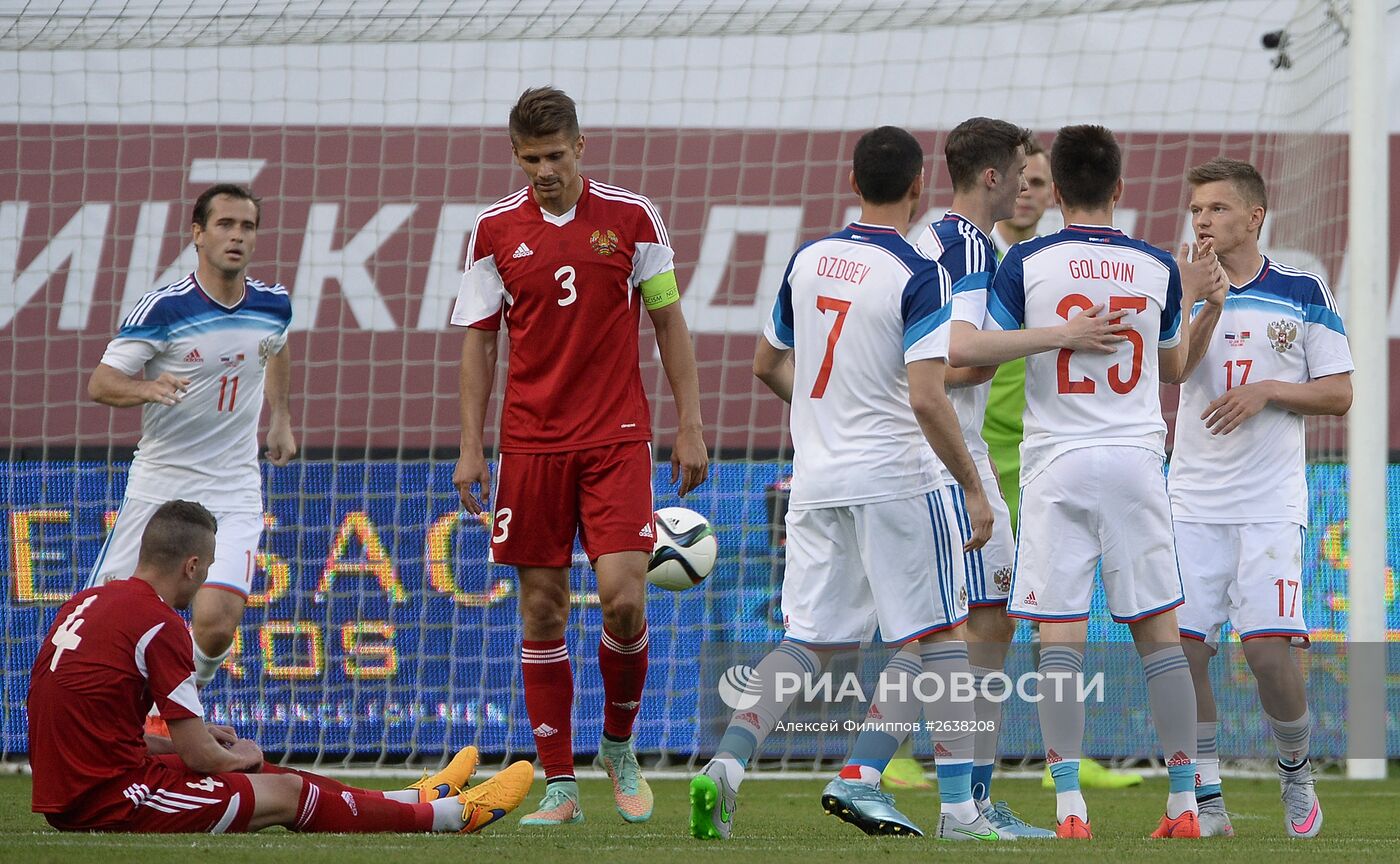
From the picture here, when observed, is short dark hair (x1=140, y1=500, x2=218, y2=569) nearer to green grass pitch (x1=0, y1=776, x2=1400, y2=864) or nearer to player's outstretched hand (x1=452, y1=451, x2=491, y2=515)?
green grass pitch (x1=0, y1=776, x2=1400, y2=864)

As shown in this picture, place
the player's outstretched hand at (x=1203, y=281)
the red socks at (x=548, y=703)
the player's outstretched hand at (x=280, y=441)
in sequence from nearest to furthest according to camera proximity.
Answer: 1. the player's outstretched hand at (x=1203, y=281)
2. the red socks at (x=548, y=703)
3. the player's outstretched hand at (x=280, y=441)

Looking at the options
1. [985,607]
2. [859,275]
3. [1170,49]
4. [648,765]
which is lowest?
[648,765]

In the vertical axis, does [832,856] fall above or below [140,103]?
below

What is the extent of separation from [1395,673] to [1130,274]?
13.8 feet

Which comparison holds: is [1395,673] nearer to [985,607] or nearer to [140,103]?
[985,607]

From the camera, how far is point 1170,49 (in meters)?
9.83

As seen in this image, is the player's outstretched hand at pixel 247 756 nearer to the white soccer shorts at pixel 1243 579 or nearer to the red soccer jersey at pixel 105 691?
the red soccer jersey at pixel 105 691

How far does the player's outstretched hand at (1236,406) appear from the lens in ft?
18.6

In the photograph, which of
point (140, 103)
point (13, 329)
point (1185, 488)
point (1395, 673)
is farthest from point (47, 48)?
point (1395, 673)

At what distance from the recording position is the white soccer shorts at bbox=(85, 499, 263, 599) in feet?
22.0

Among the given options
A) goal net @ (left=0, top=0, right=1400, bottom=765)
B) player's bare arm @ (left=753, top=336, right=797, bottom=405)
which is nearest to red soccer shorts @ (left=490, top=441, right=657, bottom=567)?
player's bare arm @ (left=753, top=336, right=797, bottom=405)

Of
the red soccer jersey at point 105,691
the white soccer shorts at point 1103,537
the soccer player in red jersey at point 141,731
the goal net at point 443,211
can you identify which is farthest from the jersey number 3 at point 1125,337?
the goal net at point 443,211

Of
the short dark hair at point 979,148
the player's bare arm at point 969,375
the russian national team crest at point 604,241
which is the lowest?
the player's bare arm at point 969,375

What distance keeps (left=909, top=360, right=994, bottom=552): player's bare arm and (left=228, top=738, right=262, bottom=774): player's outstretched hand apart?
2.08 meters
